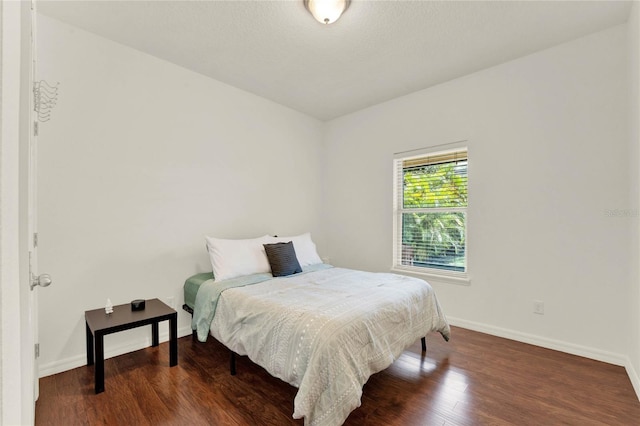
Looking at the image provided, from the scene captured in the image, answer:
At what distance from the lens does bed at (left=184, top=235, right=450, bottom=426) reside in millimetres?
1535

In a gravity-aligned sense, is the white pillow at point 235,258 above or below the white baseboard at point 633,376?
above

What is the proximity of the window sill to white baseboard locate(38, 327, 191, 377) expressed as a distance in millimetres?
2708

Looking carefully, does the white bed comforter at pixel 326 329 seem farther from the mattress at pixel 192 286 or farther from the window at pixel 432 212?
the window at pixel 432 212

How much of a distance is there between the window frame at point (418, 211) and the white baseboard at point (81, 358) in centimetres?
276

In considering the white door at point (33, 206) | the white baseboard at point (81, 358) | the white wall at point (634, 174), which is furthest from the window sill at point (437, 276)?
the white door at point (33, 206)

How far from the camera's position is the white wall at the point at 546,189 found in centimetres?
242

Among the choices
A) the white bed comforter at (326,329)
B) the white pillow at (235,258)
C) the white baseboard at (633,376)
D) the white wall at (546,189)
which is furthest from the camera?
the white pillow at (235,258)

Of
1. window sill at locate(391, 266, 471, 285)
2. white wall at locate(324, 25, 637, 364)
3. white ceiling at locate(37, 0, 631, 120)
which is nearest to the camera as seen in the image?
white ceiling at locate(37, 0, 631, 120)

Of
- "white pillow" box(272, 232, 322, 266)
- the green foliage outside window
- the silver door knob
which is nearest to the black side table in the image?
the silver door knob

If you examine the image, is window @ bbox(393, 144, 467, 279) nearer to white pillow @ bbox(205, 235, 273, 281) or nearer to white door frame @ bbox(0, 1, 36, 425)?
white pillow @ bbox(205, 235, 273, 281)

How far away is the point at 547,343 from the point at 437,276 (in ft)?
3.63

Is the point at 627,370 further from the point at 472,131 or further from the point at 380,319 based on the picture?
the point at 472,131

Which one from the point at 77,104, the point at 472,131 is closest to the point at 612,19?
the point at 472,131

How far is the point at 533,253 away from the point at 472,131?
1.36 meters
